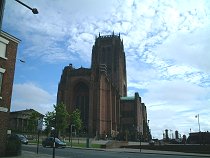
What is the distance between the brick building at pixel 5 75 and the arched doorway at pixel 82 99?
62.2 m

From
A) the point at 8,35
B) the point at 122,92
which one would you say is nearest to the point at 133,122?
the point at 122,92

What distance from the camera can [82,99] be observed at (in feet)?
279

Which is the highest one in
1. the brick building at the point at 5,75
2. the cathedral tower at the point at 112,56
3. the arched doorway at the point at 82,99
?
the cathedral tower at the point at 112,56

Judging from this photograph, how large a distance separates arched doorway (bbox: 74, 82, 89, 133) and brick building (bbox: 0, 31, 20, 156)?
62203 mm

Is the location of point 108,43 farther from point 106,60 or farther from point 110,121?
point 110,121

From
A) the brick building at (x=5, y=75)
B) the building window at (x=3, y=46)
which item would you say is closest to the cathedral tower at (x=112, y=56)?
the brick building at (x=5, y=75)

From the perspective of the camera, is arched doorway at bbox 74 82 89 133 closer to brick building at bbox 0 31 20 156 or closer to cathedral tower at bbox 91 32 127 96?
cathedral tower at bbox 91 32 127 96

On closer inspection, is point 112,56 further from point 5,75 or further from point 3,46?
point 5,75

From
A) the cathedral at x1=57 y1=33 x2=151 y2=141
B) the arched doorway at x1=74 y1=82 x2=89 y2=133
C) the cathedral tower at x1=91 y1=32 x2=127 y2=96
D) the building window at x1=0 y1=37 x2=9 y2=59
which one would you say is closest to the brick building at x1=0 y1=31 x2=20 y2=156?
the building window at x1=0 y1=37 x2=9 y2=59

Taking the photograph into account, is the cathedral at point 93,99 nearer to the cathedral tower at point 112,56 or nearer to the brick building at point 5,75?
the cathedral tower at point 112,56

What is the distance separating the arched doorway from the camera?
8369 cm

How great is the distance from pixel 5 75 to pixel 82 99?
6434 cm

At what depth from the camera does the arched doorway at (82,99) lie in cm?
8369

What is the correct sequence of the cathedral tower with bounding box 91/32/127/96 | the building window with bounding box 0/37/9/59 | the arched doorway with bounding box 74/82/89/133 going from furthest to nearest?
the cathedral tower with bounding box 91/32/127/96 < the arched doorway with bounding box 74/82/89/133 < the building window with bounding box 0/37/9/59
